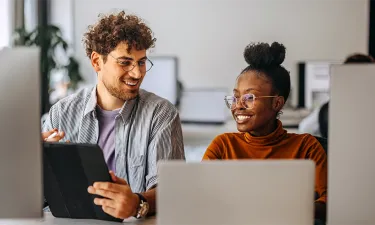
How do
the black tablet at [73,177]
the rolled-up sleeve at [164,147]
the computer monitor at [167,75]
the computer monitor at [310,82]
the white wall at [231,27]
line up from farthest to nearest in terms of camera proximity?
the white wall at [231,27]
the computer monitor at [310,82]
the computer monitor at [167,75]
the rolled-up sleeve at [164,147]
the black tablet at [73,177]

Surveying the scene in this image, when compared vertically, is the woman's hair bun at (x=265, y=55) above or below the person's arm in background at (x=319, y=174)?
above

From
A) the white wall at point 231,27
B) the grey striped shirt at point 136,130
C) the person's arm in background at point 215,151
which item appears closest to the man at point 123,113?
the grey striped shirt at point 136,130

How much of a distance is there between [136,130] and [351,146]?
2.62 feet

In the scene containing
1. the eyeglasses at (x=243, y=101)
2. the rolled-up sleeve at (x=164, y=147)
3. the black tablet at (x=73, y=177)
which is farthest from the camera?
the rolled-up sleeve at (x=164, y=147)

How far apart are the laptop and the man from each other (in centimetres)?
64

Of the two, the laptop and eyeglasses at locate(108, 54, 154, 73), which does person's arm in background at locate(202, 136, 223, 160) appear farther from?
the laptop

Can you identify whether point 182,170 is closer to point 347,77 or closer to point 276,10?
point 347,77

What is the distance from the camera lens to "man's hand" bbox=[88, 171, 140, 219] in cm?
Result: 142

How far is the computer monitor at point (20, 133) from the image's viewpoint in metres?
1.16

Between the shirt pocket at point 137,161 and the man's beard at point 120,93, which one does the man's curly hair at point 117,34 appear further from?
the shirt pocket at point 137,161

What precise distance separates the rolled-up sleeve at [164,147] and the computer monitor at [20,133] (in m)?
0.57

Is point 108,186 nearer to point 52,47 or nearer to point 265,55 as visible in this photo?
point 265,55

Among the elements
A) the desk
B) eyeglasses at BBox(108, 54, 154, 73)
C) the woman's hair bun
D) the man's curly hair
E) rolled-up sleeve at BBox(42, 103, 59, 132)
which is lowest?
the desk

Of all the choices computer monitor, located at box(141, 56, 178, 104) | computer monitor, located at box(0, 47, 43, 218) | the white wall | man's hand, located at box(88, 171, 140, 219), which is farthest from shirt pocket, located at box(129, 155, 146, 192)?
the white wall
